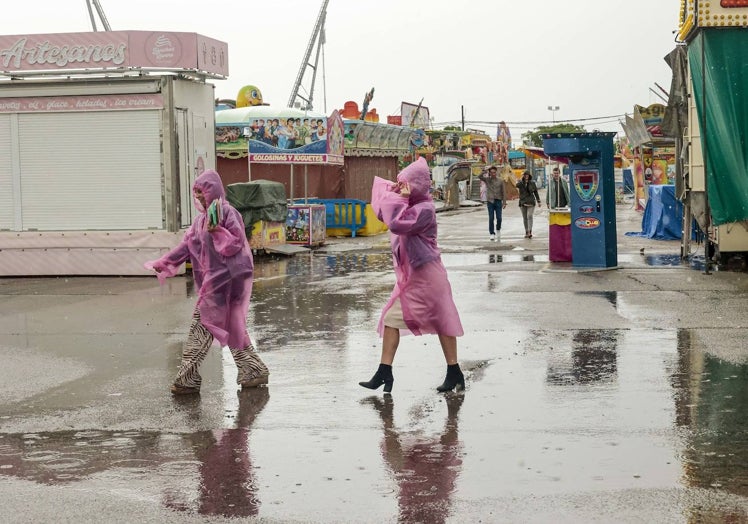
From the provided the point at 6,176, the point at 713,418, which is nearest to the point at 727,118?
the point at 713,418

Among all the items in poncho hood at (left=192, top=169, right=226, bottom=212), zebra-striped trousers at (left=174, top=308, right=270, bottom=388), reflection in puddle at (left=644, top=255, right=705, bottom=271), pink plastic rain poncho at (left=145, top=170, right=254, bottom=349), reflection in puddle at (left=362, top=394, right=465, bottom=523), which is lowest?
reflection in puddle at (left=362, top=394, right=465, bottom=523)

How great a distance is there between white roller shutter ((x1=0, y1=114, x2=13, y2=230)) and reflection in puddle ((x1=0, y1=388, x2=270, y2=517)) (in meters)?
11.7

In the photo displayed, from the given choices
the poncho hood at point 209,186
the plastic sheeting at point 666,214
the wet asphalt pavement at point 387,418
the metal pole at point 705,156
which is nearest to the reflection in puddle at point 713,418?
Answer: the wet asphalt pavement at point 387,418

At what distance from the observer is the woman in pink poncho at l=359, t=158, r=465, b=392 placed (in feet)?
26.3

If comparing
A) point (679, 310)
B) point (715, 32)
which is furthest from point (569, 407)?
point (715, 32)

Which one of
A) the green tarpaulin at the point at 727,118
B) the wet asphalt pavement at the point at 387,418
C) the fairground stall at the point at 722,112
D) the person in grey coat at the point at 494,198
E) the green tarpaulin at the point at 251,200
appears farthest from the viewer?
the person in grey coat at the point at 494,198

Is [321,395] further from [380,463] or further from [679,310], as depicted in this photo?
[679,310]

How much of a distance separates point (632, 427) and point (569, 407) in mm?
689

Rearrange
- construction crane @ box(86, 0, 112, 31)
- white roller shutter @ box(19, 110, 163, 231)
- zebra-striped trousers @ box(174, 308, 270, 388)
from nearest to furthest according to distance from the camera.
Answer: zebra-striped trousers @ box(174, 308, 270, 388)
white roller shutter @ box(19, 110, 163, 231)
construction crane @ box(86, 0, 112, 31)

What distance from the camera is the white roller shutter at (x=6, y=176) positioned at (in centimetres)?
1798

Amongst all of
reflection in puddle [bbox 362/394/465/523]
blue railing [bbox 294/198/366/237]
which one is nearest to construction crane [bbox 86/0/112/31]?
blue railing [bbox 294/198/366/237]

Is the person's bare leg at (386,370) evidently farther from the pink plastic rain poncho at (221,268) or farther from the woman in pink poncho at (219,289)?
the pink plastic rain poncho at (221,268)

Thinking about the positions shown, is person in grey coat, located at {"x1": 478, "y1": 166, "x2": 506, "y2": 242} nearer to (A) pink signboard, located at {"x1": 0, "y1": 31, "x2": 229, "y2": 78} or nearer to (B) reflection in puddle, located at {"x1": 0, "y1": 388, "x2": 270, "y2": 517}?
(A) pink signboard, located at {"x1": 0, "y1": 31, "x2": 229, "y2": 78}

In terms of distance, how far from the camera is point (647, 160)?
123ft
